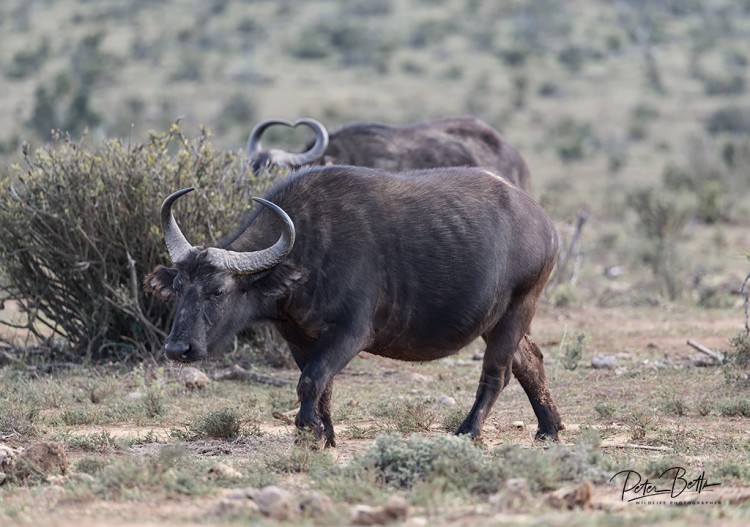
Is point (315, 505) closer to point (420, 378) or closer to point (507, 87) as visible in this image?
point (420, 378)

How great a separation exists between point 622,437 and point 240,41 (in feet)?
146

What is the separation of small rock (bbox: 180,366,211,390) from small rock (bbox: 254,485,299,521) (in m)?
4.23

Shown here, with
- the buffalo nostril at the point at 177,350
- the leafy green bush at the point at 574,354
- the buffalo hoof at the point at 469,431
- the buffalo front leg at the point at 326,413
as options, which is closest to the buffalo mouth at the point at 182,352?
the buffalo nostril at the point at 177,350

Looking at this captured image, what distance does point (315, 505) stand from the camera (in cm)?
550

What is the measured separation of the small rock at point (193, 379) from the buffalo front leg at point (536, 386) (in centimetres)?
274

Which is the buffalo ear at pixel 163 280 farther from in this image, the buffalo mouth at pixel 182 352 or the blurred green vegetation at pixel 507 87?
the blurred green vegetation at pixel 507 87

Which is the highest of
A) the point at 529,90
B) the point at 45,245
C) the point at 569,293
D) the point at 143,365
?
the point at 45,245

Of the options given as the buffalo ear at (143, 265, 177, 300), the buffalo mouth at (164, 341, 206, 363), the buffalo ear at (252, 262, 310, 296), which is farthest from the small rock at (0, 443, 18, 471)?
the buffalo ear at (252, 262, 310, 296)

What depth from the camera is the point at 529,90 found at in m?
43.1

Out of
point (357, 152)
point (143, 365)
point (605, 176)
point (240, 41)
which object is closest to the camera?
point (143, 365)

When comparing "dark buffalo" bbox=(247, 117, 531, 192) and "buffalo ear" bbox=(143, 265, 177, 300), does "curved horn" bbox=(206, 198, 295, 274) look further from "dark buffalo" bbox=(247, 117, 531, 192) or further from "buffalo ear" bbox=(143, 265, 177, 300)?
"dark buffalo" bbox=(247, 117, 531, 192)

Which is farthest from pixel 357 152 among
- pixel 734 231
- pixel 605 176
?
pixel 605 176

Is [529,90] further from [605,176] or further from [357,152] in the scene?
[357,152]

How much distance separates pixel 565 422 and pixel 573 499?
3015mm
